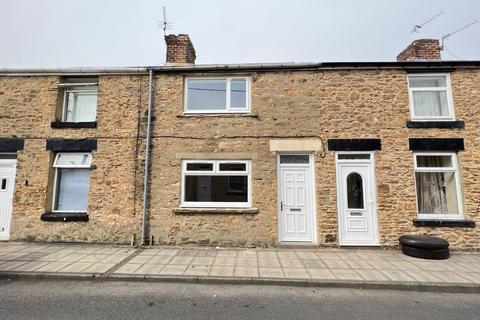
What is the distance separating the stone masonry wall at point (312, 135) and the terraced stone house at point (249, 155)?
→ 0.03 metres

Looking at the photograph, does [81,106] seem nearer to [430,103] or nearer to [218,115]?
[218,115]

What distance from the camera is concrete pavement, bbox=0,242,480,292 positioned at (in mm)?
5488

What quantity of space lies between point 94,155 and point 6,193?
2.92 m

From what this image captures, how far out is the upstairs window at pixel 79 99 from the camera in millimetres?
9023

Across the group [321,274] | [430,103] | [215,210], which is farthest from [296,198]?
[430,103]

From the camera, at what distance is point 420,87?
8.40m

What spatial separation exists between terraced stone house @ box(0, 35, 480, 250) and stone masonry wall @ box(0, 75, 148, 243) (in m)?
0.04

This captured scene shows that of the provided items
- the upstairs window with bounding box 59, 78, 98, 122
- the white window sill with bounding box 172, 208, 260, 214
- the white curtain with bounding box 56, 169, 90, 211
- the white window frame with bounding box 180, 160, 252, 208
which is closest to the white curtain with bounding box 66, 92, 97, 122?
the upstairs window with bounding box 59, 78, 98, 122

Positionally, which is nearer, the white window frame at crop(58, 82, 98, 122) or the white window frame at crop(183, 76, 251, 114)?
the white window frame at crop(183, 76, 251, 114)

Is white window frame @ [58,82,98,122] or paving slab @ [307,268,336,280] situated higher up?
white window frame @ [58,82,98,122]

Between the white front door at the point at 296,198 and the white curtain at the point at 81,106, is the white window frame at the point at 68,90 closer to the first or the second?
the white curtain at the point at 81,106

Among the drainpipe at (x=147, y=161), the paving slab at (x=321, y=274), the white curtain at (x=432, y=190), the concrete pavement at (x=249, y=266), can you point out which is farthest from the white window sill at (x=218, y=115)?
the white curtain at (x=432, y=190)

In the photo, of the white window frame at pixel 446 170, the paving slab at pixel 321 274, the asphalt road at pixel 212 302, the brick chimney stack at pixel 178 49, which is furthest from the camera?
the brick chimney stack at pixel 178 49

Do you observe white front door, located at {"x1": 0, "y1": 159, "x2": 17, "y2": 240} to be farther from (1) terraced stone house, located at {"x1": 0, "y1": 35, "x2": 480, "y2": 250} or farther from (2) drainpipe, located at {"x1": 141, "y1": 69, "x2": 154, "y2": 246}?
(2) drainpipe, located at {"x1": 141, "y1": 69, "x2": 154, "y2": 246}
